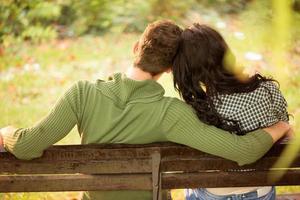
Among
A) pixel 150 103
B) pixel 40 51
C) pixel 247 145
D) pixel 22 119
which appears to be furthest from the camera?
pixel 40 51

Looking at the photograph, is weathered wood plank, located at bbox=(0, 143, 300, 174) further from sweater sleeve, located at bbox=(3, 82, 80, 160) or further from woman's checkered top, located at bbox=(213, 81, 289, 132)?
woman's checkered top, located at bbox=(213, 81, 289, 132)

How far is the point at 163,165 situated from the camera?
1840mm

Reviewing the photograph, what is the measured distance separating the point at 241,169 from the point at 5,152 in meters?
0.91

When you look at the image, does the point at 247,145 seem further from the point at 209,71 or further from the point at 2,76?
the point at 2,76

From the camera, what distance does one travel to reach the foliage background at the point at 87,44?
1.40ft

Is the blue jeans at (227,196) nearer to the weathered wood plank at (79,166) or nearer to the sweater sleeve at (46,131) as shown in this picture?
the weathered wood plank at (79,166)

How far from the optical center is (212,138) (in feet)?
5.75

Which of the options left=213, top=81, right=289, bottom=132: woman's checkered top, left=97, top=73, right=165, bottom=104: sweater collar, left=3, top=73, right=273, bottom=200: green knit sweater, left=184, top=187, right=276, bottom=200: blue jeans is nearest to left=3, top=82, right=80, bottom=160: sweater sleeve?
left=3, top=73, right=273, bottom=200: green knit sweater

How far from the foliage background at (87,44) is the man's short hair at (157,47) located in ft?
0.34

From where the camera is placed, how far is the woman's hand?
1.88 metres

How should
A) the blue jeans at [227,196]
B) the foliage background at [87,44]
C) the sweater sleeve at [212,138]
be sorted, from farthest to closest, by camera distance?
the blue jeans at [227,196]
the sweater sleeve at [212,138]
the foliage background at [87,44]

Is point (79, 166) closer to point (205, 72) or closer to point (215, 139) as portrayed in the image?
point (215, 139)

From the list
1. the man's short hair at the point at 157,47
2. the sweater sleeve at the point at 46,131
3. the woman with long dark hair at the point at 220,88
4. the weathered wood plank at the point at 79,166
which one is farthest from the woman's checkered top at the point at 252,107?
the sweater sleeve at the point at 46,131

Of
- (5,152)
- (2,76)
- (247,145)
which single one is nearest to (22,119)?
(2,76)
